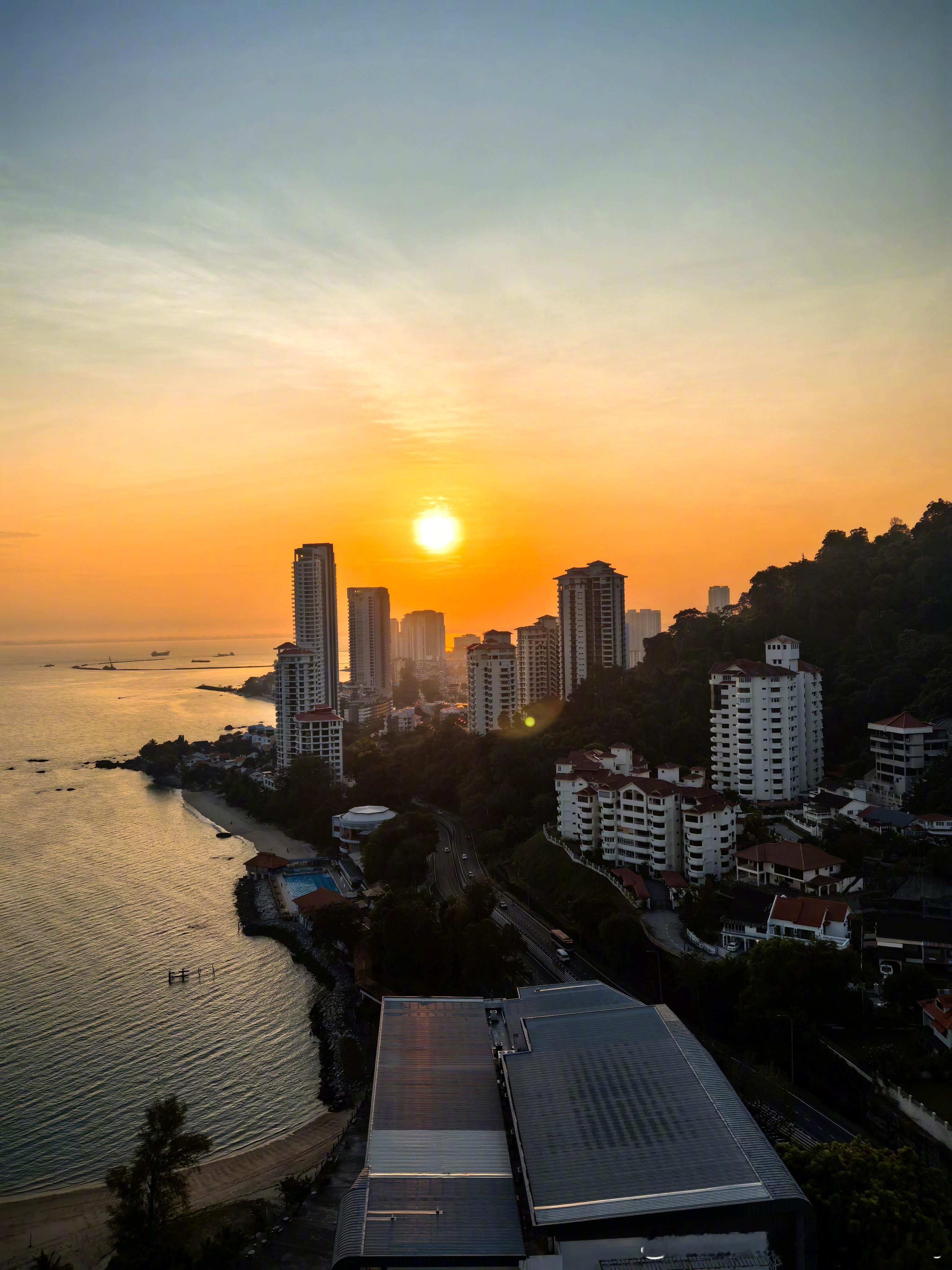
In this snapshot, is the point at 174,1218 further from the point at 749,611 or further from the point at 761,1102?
the point at 749,611

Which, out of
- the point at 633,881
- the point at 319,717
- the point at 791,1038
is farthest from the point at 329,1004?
the point at 319,717

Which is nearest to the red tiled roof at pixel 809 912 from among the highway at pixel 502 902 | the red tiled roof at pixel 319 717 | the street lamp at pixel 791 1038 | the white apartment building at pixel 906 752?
the street lamp at pixel 791 1038

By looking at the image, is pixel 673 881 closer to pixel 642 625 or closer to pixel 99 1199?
pixel 99 1199

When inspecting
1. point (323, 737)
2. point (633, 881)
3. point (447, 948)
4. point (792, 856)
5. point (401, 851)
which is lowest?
point (447, 948)

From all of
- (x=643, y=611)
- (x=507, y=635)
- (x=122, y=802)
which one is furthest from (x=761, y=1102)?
(x=643, y=611)

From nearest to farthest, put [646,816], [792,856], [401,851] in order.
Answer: [792,856], [646,816], [401,851]

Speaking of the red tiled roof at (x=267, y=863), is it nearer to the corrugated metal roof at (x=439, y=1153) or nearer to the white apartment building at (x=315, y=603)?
the corrugated metal roof at (x=439, y=1153)
